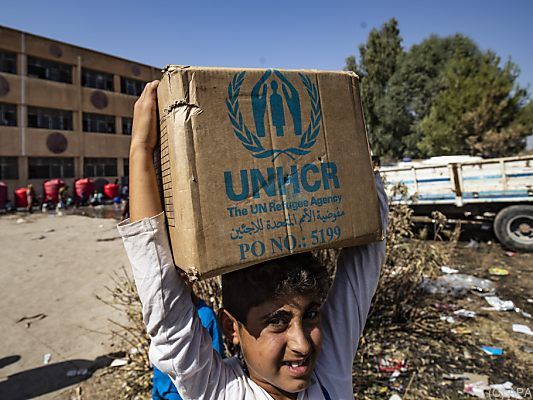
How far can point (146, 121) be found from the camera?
95cm

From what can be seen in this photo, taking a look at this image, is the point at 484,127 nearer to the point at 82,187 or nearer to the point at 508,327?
the point at 508,327

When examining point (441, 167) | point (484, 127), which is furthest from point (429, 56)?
point (441, 167)

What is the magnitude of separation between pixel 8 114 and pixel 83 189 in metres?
5.29

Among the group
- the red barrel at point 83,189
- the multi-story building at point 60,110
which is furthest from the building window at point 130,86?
the red barrel at point 83,189

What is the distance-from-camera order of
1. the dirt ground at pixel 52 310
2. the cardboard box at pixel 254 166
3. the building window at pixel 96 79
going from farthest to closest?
1. the building window at pixel 96 79
2. the dirt ground at pixel 52 310
3. the cardboard box at pixel 254 166

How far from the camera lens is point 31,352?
3482 millimetres

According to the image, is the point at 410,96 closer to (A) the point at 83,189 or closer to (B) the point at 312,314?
(A) the point at 83,189

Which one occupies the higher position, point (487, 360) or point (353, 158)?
point (353, 158)

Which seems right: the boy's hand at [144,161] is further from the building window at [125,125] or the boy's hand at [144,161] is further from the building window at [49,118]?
the building window at [125,125]

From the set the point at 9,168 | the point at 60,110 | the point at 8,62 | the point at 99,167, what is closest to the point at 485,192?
the point at 9,168

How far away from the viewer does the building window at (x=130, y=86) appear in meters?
23.0

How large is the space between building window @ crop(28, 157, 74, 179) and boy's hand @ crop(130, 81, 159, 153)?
20876mm

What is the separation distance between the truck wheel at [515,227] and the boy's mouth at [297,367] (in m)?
6.80

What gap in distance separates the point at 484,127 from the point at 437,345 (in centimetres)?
1753
